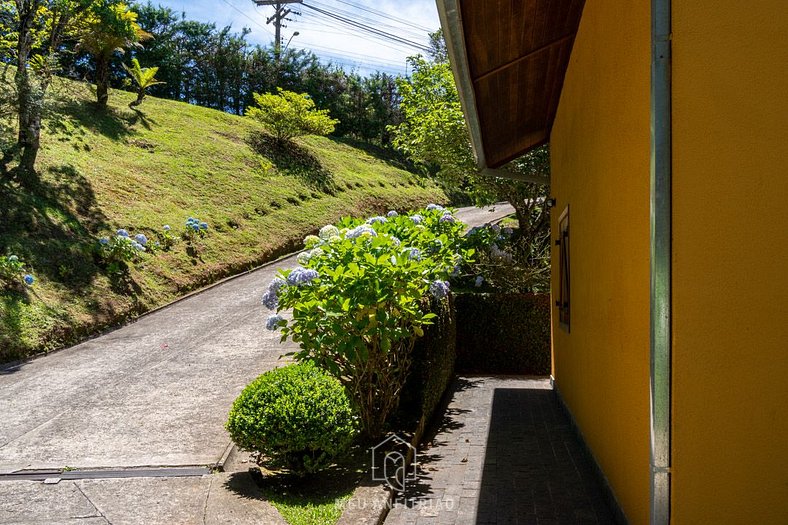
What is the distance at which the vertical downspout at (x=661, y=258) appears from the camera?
3.12 m

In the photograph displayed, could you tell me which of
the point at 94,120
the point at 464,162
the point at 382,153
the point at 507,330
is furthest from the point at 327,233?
the point at 382,153

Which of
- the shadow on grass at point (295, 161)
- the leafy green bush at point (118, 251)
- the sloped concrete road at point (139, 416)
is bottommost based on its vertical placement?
the sloped concrete road at point (139, 416)

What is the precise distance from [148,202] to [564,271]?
40.8 ft

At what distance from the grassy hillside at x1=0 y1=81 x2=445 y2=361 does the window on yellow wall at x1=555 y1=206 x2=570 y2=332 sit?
8.01m

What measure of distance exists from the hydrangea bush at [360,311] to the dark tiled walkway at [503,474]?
807 mm

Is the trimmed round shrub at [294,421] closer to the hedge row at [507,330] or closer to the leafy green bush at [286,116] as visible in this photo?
the hedge row at [507,330]

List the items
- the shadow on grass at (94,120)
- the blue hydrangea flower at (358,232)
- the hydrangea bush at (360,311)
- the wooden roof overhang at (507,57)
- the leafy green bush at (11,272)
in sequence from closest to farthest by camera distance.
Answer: the wooden roof overhang at (507,57) < the hydrangea bush at (360,311) < the blue hydrangea flower at (358,232) < the leafy green bush at (11,272) < the shadow on grass at (94,120)

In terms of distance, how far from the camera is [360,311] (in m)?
5.61

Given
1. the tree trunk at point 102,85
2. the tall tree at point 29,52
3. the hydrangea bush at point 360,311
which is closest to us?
the hydrangea bush at point 360,311

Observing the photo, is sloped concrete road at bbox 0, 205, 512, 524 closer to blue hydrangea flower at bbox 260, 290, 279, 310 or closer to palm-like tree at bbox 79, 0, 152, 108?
blue hydrangea flower at bbox 260, 290, 279, 310

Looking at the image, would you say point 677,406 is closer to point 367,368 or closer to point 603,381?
point 603,381

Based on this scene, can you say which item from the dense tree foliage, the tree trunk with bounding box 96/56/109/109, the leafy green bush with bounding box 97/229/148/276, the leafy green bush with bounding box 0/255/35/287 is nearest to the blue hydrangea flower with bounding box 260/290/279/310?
the leafy green bush with bounding box 0/255/35/287

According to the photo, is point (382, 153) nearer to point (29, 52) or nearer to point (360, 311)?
point (29, 52)

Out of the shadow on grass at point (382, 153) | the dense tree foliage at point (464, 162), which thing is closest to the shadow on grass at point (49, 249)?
the dense tree foliage at point (464, 162)
